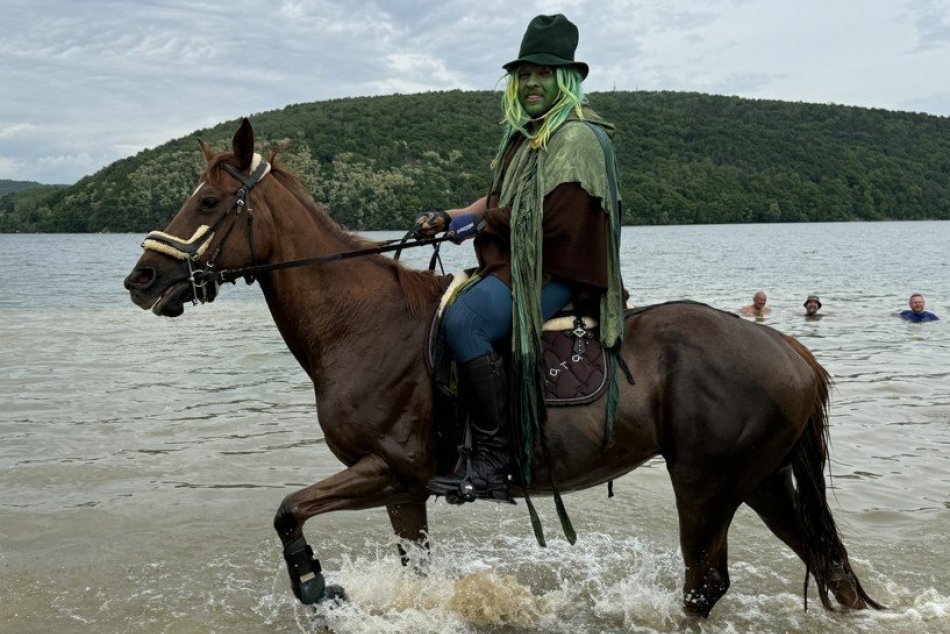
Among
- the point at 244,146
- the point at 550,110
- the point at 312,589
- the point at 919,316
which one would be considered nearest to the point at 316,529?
the point at 312,589

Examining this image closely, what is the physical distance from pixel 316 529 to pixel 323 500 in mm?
2980

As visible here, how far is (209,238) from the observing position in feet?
15.1

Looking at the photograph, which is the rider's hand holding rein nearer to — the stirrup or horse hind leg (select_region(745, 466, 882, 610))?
the stirrup

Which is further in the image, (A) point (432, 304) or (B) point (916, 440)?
(B) point (916, 440)

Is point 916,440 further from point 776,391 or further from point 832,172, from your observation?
point 832,172

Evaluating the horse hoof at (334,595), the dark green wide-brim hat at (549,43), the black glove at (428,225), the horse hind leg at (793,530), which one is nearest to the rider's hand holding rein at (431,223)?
the black glove at (428,225)

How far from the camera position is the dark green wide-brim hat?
4.61m

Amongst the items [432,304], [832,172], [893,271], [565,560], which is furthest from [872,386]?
[832,172]

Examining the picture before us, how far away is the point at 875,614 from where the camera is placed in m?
5.32

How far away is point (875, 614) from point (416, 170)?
264ft

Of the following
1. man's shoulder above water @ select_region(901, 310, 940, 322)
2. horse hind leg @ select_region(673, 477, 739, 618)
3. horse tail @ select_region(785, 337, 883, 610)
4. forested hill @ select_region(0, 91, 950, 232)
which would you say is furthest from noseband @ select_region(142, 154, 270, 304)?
forested hill @ select_region(0, 91, 950, 232)

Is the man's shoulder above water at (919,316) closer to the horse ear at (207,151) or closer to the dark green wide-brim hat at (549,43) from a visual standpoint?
the dark green wide-brim hat at (549,43)

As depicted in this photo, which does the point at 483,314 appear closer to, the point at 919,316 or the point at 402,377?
the point at 402,377

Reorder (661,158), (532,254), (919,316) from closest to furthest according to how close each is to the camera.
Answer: (532,254) < (919,316) < (661,158)
